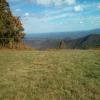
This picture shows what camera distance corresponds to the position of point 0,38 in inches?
1454

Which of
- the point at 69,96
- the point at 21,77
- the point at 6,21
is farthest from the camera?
the point at 6,21

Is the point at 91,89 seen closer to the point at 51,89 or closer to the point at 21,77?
the point at 51,89

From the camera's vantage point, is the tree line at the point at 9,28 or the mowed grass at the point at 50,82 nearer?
the mowed grass at the point at 50,82

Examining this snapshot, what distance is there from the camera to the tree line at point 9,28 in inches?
1419

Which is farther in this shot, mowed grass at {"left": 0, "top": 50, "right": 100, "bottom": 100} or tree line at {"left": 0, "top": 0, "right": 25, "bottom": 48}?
tree line at {"left": 0, "top": 0, "right": 25, "bottom": 48}

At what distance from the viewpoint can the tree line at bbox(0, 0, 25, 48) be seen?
36.0 meters

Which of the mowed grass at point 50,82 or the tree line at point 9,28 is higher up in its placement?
the tree line at point 9,28

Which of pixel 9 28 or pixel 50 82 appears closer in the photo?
pixel 50 82

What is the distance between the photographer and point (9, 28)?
37.5 metres

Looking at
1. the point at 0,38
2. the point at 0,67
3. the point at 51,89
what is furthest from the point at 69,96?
the point at 0,38

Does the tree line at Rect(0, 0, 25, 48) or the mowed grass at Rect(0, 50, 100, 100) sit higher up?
the tree line at Rect(0, 0, 25, 48)

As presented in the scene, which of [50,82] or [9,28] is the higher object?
[9,28]

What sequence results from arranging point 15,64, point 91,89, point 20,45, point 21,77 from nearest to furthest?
1. point 91,89
2. point 21,77
3. point 15,64
4. point 20,45

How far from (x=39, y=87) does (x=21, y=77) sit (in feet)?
6.19
